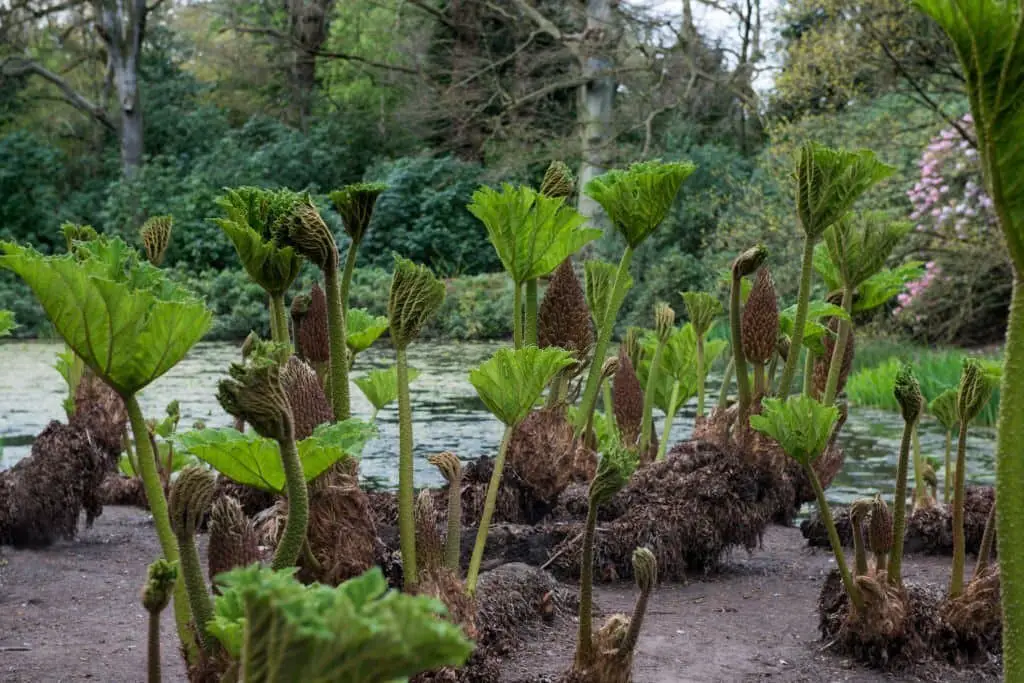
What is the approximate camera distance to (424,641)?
683 millimetres

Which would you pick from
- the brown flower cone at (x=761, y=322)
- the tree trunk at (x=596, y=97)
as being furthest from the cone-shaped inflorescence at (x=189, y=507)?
the tree trunk at (x=596, y=97)

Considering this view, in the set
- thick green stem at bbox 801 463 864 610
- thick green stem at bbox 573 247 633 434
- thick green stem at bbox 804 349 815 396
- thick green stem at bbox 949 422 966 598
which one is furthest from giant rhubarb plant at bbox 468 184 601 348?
thick green stem at bbox 804 349 815 396

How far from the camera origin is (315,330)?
251 centimetres

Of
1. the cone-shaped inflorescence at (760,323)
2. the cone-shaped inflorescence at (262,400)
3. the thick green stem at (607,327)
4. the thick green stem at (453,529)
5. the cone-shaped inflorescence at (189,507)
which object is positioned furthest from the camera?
the cone-shaped inflorescence at (760,323)

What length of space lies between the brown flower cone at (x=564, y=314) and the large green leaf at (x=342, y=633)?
194 centimetres

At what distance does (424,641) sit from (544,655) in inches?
57.1

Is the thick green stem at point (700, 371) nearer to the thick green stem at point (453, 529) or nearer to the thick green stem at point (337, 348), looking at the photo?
the thick green stem at point (453, 529)

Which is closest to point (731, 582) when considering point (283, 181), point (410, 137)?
point (283, 181)

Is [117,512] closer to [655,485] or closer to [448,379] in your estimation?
[655,485]

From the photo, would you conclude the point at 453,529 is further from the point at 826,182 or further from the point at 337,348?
the point at 826,182

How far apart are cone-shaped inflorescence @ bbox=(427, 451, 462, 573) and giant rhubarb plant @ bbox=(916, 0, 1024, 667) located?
91 centimetres

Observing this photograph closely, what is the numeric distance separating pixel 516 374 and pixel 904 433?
0.65 metres

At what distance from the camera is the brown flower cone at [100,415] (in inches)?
120

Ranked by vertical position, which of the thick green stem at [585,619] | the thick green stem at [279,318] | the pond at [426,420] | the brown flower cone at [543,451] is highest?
the thick green stem at [279,318]
